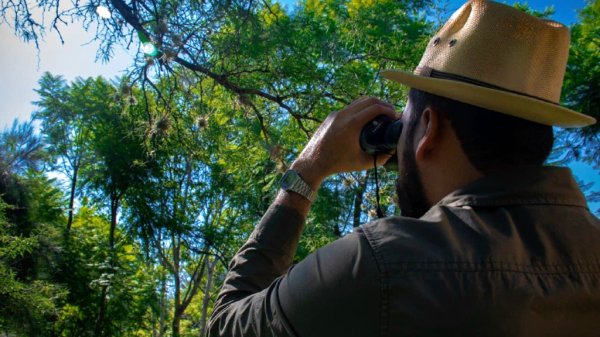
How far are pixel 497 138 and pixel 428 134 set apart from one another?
13 cm

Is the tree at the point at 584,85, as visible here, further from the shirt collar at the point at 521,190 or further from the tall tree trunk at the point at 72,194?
the tall tree trunk at the point at 72,194

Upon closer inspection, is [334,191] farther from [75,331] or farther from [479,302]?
[479,302]

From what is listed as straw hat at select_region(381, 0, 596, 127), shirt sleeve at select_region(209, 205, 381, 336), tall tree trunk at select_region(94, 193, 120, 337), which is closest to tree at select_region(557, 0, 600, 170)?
straw hat at select_region(381, 0, 596, 127)

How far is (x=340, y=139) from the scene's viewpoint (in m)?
1.18

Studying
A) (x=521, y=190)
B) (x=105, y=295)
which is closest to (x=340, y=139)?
(x=521, y=190)

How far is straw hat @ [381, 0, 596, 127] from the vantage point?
0.92 m

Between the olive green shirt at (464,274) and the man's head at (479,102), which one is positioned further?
the man's head at (479,102)

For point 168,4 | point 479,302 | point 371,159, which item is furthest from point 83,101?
point 479,302

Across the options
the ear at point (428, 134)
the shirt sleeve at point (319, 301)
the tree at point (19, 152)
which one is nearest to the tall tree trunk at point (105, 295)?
the tree at point (19, 152)

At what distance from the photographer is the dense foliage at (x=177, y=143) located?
340 centimetres

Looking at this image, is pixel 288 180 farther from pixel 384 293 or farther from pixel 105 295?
pixel 105 295

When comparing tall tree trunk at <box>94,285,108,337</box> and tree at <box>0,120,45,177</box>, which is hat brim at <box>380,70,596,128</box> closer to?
tree at <box>0,120,45,177</box>

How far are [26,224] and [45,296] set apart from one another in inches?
77.3

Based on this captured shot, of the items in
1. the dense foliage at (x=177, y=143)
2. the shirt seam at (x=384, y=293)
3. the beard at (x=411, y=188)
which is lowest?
the shirt seam at (x=384, y=293)
